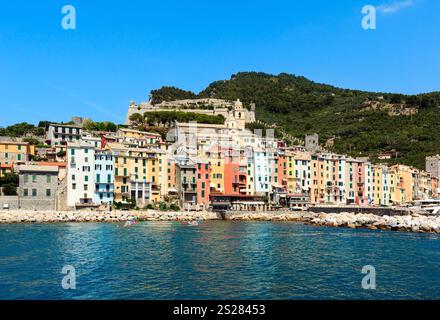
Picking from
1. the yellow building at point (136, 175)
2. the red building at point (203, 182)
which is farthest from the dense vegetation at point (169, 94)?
the red building at point (203, 182)

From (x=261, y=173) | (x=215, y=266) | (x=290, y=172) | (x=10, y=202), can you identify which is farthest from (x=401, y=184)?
(x=215, y=266)

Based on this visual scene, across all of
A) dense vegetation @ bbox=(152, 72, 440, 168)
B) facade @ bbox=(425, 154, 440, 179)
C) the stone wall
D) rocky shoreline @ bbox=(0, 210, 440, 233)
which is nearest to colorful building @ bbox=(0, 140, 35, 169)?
the stone wall

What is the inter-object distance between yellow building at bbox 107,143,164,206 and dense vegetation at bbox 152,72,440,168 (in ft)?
182

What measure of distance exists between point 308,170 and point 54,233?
165 feet

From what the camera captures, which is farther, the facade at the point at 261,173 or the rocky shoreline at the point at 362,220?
the facade at the point at 261,173

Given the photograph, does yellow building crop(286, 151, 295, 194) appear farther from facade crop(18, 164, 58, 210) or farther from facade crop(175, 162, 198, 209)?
facade crop(18, 164, 58, 210)

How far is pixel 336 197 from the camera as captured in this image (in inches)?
3231

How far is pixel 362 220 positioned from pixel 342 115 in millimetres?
96953

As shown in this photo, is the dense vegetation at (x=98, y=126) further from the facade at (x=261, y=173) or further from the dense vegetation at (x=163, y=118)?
the facade at (x=261, y=173)

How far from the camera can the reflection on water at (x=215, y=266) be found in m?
17.3

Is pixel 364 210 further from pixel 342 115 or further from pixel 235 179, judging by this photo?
pixel 342 115

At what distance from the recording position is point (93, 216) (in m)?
57.6

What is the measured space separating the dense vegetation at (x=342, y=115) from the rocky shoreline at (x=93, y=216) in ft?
189
